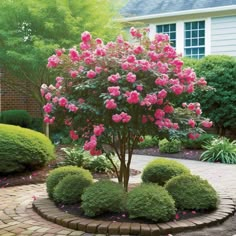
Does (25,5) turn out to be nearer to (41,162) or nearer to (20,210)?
(41,162)

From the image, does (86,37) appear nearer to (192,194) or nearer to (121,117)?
(121,117)

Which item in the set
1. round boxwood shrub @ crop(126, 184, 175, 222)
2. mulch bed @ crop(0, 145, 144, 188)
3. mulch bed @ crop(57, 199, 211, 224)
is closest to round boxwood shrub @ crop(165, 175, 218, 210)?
mulch bed @ crop(57, 199, 211, 224)

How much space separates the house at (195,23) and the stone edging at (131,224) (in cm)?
1000

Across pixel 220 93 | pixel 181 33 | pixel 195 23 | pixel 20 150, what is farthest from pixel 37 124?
pixel 20 150

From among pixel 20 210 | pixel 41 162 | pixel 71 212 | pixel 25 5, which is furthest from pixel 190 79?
pixel 25 5

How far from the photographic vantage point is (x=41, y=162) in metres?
7.26

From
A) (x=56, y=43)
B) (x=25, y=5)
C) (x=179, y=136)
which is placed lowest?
(x=179, y=136)

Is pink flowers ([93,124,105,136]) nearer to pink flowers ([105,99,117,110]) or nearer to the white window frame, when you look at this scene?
pink flowers ([105,99,117,110])

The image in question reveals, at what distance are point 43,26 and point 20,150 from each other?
4301 mm

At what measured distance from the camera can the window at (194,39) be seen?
14.2m

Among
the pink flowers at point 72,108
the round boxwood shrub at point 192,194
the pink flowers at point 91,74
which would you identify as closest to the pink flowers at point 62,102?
the pink flowers at point 72,108

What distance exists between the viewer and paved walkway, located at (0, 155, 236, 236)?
4.03 meters

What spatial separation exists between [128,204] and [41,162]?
11.0ft

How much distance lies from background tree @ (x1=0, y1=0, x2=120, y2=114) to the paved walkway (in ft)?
14.1
